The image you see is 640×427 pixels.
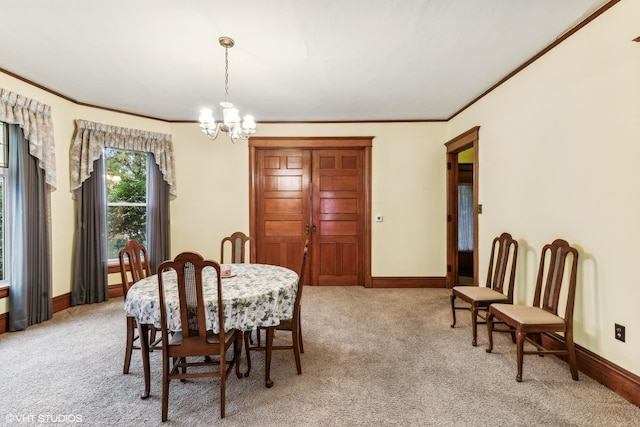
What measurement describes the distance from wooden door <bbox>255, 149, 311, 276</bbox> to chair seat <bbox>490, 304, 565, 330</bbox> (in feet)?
9.75

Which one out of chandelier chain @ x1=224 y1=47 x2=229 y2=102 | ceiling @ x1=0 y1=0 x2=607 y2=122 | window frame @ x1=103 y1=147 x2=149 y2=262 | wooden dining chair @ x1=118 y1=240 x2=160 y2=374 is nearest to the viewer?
ceiling @ x1=0 y1=0 x2=607 y2=122

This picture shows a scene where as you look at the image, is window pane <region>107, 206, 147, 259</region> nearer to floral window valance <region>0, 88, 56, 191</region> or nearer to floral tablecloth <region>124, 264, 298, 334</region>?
floral window valance <region>0, 88, 56, 191</region>

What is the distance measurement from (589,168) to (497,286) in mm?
1405

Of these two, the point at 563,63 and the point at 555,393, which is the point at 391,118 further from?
the point at 555,393

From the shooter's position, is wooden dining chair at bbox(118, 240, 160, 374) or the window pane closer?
wooden dining chair at bbox(118, 240, 160, 374)

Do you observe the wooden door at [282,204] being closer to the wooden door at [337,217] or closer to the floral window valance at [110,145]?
the wooden door at [337,217]

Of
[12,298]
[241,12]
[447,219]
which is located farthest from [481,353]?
[12,298]

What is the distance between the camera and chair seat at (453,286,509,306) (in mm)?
2863

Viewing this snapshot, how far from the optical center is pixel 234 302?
1947mm

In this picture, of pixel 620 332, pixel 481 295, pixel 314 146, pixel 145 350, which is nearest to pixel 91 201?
pixel 145 350

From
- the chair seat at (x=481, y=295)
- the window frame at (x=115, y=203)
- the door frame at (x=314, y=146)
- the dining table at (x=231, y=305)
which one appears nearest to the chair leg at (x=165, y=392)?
the dining table at (x=231, y=305)

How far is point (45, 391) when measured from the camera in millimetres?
2117

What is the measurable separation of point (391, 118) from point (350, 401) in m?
3.89

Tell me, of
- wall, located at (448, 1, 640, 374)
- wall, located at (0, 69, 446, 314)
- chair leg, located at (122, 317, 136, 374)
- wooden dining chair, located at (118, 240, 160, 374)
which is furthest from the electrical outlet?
chair leg, located at (122, 317, 136, 374)
